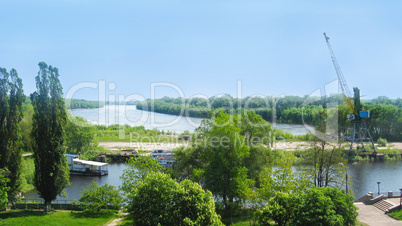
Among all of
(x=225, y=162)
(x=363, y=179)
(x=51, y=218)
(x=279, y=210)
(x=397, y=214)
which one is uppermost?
(x=225, y=162)

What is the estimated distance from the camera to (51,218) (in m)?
21.5

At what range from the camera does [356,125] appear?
65.2m

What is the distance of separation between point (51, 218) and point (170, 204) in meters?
9.57

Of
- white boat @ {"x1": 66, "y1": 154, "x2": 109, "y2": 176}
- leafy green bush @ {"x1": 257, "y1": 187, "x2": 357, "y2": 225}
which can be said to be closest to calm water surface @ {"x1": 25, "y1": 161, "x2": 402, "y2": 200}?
white boat @ {"x1": 66, "y1": 154, "x2": 109, "y2": 176}

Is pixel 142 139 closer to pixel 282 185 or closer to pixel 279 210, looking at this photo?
pixel 282 185

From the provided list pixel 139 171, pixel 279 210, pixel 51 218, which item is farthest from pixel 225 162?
pixel 51 218

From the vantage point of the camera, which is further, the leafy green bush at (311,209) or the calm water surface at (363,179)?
the calm water surface at (363,179)

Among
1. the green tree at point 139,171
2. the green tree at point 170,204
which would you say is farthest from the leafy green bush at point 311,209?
the green tree at point 139,171

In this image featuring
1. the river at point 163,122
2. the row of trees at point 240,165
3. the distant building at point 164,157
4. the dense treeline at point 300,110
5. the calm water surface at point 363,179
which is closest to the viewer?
the row of trees at point 240,165

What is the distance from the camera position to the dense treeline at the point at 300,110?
240 ft

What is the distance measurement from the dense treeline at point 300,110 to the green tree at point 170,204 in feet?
71.1

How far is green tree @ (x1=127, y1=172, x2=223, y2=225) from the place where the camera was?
17.2 m

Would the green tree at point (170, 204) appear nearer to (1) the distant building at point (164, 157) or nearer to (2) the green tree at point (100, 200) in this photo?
(2) the green tree at point (100, 200)

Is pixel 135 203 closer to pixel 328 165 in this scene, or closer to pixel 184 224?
pixel 184 224
